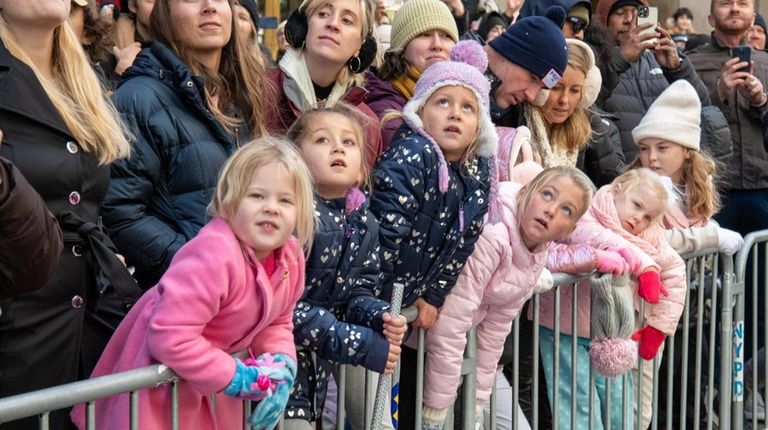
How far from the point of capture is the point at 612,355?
212 inches

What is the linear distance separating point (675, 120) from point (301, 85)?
8.23ft

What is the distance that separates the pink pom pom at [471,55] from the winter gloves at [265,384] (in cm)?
193

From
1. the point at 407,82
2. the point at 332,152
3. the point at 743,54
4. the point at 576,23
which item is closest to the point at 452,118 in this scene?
the point at 332,152

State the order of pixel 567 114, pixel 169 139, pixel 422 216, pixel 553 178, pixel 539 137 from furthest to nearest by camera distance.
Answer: pixel 567 114
pixel 539 137
pixel 553 178
pixel 422 216
pixel 169 139

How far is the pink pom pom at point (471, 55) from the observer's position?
16.6 feet

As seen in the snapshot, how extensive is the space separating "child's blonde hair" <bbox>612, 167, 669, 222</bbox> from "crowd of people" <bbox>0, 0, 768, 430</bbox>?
12 mm

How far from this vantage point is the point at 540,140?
5.81 m

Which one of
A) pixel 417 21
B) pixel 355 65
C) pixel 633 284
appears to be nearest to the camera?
pixel 355 65

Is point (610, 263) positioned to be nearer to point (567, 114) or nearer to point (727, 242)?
point (567, 114)

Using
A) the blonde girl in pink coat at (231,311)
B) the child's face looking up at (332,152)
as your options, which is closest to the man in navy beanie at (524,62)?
the child's face looking up at (332,152)

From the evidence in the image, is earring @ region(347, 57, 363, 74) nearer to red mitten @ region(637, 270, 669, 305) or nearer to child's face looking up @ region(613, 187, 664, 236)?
child's face looking up @ region(613, 187, 664, 236)

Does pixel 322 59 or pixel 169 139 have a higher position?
pixel 322 59

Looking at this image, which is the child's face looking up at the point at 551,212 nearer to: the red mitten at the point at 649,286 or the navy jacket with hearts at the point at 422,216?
the navy jacket with hearts at the point at 422,216

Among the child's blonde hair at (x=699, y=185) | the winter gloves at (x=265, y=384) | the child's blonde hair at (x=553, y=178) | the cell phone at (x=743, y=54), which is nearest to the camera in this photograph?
→ the winter gloves at (x=265, y=384)
